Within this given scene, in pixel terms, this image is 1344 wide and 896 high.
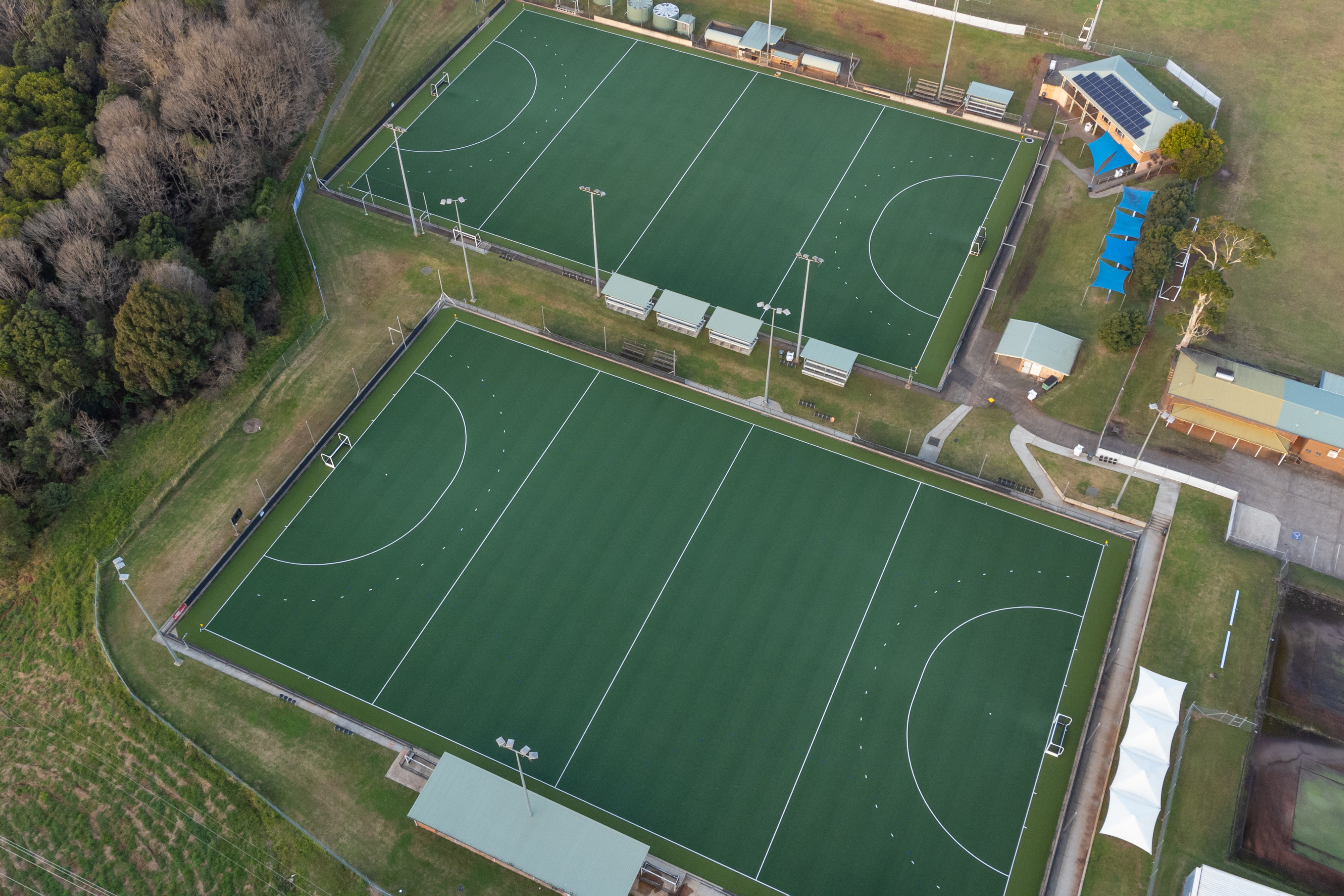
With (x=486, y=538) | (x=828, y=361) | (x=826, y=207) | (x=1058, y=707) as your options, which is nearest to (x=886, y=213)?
(x=826, y=207)

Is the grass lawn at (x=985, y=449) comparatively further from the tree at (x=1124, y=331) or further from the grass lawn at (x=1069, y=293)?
the tree at (x=1124, y=331)

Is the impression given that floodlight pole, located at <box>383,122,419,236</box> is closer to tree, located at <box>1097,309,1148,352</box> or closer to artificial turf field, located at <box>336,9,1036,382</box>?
artificial turf field, located at <box>336,9,1036,382</box>

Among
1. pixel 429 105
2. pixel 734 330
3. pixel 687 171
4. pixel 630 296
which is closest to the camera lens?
pixel 734 330

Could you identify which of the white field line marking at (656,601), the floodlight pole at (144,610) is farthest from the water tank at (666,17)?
the floodlight pole at (144,610)

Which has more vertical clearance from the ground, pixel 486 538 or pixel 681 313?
pixel 681 313

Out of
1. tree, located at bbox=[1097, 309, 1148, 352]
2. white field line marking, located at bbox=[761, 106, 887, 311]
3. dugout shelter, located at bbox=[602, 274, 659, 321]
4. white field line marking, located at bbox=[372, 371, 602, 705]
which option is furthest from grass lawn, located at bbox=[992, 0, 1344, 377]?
white field line marking, located at bbox=[372, 371, 602, 705]

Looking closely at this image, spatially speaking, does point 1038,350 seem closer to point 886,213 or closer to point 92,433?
point 886,213
